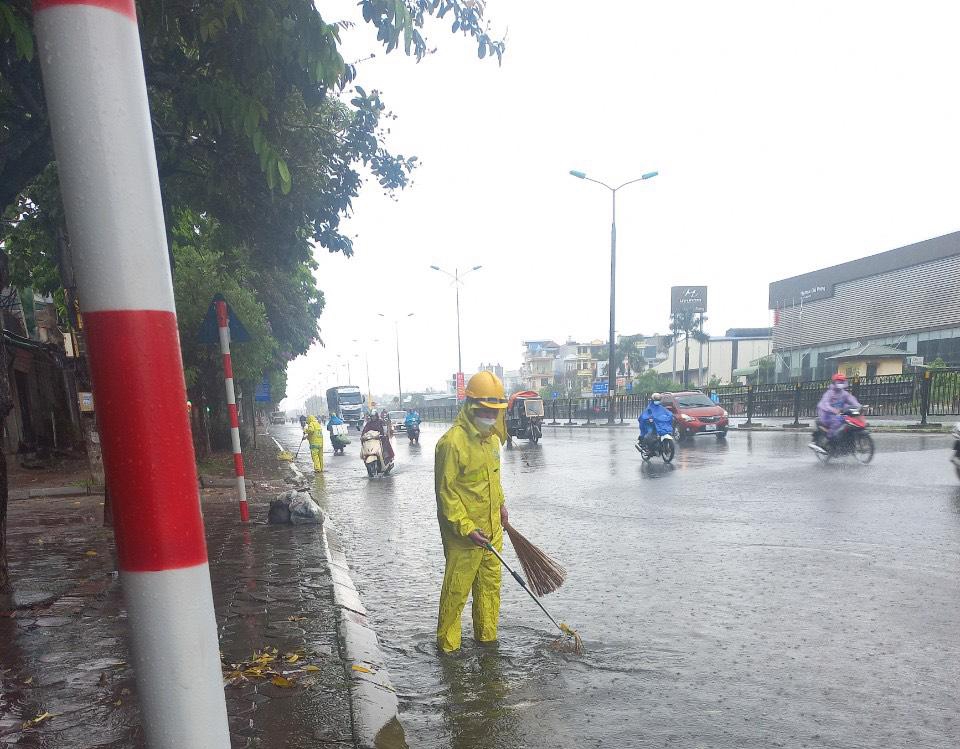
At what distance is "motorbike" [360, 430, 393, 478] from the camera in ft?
48.6

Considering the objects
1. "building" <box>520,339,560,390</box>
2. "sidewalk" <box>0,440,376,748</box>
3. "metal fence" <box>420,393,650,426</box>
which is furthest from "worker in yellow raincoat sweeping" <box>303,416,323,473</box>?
"building" <box>520,339,560,390</box>

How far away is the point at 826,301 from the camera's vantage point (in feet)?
160

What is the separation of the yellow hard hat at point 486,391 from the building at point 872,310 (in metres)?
34.5

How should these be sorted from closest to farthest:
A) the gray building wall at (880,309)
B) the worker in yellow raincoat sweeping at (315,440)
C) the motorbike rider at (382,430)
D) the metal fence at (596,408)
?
the motorbike rider at (382,430) → the worker in yellow raincoat sweeping at (315,440) → the metal fence at (596,408) → the gray building wall at (880,309)

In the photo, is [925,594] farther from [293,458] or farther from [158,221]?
[293,458]

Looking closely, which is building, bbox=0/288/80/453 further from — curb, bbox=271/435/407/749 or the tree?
curb, bbox=271/435/407/749

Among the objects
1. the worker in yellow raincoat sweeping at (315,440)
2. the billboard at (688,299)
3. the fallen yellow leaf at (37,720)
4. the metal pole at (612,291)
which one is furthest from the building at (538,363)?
the fallen yellow leaf at (37,720)

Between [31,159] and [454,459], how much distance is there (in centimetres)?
420

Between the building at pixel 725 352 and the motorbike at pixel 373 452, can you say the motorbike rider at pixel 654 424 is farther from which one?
the building at pixel 725 352

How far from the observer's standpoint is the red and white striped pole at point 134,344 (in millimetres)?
1021

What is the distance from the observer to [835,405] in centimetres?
1353

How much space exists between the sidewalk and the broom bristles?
1343 mm

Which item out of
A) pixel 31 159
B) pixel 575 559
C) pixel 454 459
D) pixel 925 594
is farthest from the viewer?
pixel 575 559

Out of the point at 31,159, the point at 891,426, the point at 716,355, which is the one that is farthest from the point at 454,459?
the point at 716,355
